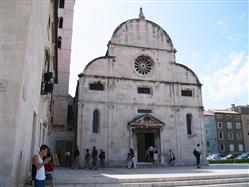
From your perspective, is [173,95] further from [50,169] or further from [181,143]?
[50,169]

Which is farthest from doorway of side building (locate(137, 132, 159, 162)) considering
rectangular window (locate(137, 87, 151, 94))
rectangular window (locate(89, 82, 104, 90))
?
rectangular window (locate(89, 82, 104, 90))

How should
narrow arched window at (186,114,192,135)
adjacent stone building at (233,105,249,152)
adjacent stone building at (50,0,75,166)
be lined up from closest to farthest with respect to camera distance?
1. adjacent stone building at (50,0,75,166)
2. narrow arched window at (186,114,192,135)
3. adjacent stone building at (233,105,249,152)

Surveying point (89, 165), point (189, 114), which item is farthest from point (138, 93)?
point (89, 165)

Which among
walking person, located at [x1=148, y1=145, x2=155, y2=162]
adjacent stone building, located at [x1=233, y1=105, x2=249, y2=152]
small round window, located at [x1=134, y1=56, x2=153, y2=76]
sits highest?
small round window, located at [x1=134, y1=56, x2=153, y2=76]

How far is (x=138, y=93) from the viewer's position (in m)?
22.4

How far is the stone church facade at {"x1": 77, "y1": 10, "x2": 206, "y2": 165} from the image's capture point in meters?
20.7

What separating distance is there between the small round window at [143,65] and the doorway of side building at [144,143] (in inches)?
235

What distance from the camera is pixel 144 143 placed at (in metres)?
23.0

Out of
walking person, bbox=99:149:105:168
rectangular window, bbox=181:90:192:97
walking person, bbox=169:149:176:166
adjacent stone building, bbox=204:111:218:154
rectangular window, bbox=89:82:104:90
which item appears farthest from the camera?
adjacent stone building, bbox=204:111:218:154

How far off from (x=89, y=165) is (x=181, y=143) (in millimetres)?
8974

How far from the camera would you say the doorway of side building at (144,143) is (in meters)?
22.2

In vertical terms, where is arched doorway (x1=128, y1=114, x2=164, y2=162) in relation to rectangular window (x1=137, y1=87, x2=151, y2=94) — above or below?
below

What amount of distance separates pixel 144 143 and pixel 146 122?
2.79 meters

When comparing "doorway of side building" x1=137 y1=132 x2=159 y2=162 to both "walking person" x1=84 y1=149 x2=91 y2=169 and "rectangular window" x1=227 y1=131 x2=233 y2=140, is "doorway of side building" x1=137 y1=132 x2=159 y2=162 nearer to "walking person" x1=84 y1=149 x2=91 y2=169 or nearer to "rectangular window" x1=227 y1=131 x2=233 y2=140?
"walking person" x1=84 y1=149 x2=91 y2=169
